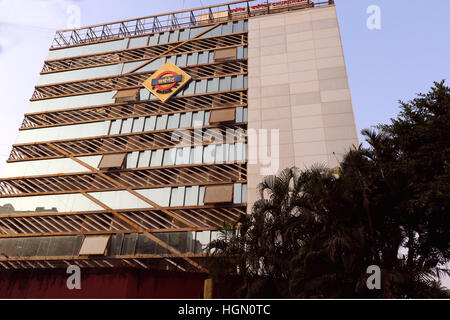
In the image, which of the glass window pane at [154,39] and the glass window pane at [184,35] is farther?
the glass window pane at [154,39]

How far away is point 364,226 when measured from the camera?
14.9m

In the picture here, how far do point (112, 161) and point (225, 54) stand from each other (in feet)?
A: 55.9

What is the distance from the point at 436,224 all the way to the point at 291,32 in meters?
27.3

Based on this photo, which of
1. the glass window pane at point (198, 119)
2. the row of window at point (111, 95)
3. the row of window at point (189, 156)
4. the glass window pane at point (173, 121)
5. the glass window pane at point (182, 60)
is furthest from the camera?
the glass window pane at point (182, 60)

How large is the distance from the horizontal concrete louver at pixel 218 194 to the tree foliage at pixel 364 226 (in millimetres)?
10631

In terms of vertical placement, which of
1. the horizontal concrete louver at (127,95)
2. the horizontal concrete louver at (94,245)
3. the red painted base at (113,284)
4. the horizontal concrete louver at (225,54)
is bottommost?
the red painted base at (113,284)

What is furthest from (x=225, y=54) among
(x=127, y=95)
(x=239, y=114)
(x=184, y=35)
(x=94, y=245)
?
(x=94, y=245)

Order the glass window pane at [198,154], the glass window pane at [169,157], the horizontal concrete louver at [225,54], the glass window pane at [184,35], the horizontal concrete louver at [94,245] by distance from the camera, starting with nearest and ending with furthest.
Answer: the horizontal concrete louver at [94,245] → the glass window pane at [198,154] → the glass window pane at [169,157] → the horizontal concrete louver at [225,54] → the glass window pane at [184,35]

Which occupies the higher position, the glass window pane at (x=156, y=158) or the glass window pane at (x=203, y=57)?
the glass window pane at (x=203, y=57)

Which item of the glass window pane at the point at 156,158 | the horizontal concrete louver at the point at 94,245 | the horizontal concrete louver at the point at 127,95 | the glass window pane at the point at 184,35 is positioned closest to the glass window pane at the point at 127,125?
the horizontal concrete louver at the point at 127,95

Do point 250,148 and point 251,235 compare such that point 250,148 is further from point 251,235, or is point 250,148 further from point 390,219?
point 390,219

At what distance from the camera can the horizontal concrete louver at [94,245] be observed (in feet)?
93.8

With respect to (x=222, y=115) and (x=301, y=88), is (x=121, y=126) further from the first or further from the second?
(x=301, y=88)

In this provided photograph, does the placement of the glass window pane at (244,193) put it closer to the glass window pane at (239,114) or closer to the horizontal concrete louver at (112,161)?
the glass window pane at (239,114)
